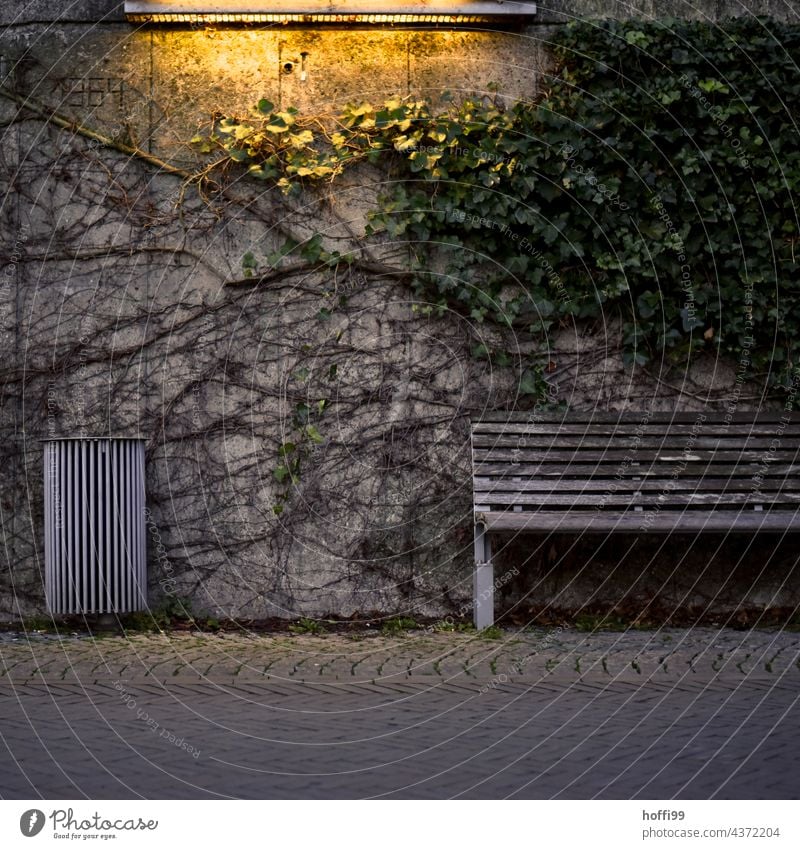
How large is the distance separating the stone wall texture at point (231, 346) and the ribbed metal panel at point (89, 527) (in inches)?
23.3

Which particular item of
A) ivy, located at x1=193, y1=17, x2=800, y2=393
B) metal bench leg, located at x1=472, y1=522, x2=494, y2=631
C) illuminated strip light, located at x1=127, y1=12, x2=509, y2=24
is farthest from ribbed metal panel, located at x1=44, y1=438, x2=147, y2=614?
illuminated strip light, located at x1=127, y1=12, x2=509, y2=24

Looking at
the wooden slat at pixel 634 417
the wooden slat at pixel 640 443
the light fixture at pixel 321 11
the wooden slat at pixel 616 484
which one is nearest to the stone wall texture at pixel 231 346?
the light fixture at pixel 321 11

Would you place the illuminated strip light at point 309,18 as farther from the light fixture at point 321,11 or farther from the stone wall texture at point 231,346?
the stone wall texture at point 231,346

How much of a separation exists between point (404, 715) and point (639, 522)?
2.33m

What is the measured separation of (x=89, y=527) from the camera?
671 cm

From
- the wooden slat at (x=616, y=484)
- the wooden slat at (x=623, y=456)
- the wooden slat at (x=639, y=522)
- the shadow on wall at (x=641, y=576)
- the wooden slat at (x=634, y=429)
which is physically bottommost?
the shadow on wall at (x=641, y=576)

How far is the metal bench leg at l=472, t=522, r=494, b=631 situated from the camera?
6.87 metres

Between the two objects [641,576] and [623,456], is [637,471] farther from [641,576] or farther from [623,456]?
[641,576]

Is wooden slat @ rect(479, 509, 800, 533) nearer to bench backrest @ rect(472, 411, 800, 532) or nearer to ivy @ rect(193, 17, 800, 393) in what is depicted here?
bench backrest @ rect(472, 411, 800, 532)

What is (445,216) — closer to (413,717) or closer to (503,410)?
(503,410)

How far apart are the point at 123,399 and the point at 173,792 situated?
159 inches

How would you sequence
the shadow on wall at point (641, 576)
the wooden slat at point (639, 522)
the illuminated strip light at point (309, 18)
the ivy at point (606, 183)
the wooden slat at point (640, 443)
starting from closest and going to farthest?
1. the wooden slat at point (639, 522)
2. the wooden slat at point (640, 443)
3. the illuminated strip light at point (309, 18)
4. the ivy at point (606, 183)
5. the shadow on wall at point (641, 576)

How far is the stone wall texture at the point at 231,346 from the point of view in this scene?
291 inches

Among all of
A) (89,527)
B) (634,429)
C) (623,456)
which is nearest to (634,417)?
(634,429)
